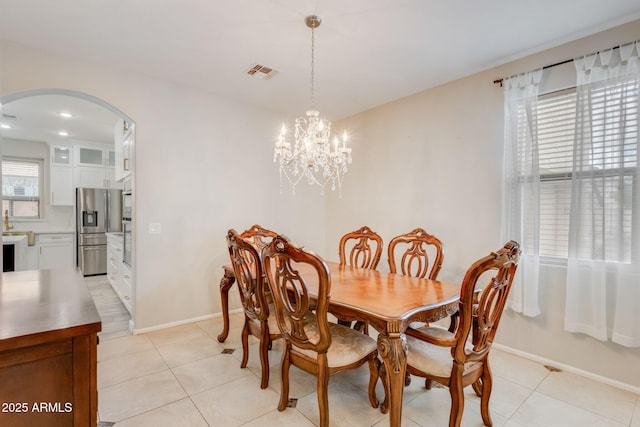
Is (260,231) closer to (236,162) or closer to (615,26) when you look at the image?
(236,162)

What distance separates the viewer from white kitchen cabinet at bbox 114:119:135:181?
333 centimetres

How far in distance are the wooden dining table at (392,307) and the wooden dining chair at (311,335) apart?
0.17 m

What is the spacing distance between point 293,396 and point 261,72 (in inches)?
114

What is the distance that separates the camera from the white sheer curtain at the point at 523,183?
2568 millimetres

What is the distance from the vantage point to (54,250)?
18.5 ft

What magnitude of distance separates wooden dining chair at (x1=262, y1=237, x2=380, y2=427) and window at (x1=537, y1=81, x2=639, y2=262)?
6.38 ft

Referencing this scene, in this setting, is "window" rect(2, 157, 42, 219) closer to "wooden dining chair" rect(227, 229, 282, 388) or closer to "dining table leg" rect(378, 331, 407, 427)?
"wooden dining chair" rect(227, 229, 282, 388)

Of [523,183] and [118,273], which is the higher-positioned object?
[523,183]

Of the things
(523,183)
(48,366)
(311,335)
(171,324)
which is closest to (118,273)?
(171,324)

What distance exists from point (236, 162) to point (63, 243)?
175 inches

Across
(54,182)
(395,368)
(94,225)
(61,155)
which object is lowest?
(395,368)

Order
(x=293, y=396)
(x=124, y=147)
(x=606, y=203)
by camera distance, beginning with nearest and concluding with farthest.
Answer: (x=293, y=396) < (x=606, y=203) < (x=124, y=147)

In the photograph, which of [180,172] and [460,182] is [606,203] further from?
[180,172]

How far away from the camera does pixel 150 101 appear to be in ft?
10.5
